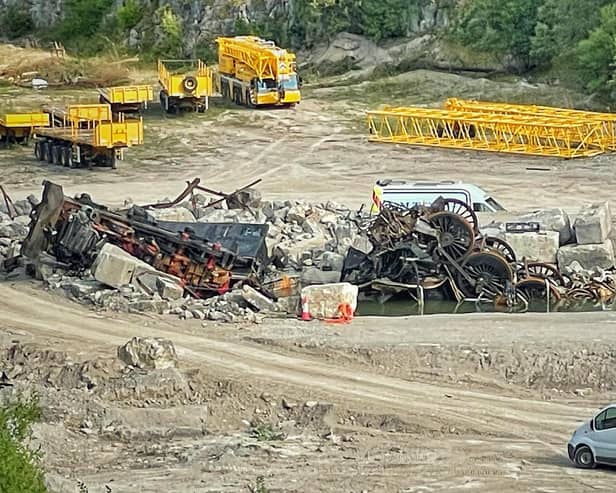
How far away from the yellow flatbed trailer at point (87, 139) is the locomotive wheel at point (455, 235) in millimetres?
16964

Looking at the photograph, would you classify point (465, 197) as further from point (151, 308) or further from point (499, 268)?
point (151, 308)

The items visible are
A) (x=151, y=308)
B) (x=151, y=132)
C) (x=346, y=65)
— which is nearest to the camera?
(x=151, y=308)

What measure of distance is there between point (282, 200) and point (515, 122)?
11.4 metres

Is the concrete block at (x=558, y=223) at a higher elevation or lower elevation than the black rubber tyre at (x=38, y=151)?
higher

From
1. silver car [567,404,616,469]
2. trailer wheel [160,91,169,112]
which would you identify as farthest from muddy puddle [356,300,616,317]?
trailer wheel [160,91,169,112]

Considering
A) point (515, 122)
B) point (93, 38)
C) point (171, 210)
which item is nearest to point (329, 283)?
point (171, 210)

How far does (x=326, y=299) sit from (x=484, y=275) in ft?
13.1

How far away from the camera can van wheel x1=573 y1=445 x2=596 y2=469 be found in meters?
18.0

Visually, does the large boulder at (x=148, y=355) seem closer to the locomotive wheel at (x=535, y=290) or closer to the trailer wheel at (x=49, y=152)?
the locomotive wheel at (x=535, y=290)

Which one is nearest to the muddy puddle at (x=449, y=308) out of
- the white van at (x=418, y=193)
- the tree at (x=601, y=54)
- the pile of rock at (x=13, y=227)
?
the white van at (x=418, y=193)

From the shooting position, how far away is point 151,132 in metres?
51.2

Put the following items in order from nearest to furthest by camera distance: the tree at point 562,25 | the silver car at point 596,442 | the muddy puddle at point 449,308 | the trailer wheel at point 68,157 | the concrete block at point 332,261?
1. the silver car at point 596,442
2. the muddy puddle at point 449,308
3. the concrete block at point 332,261
4. the trailer wheel at point 68,157
5. the tree at point 562,25

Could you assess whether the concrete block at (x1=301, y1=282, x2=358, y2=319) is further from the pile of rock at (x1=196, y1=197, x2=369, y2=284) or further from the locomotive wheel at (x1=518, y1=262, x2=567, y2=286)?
the locomotive wheel at (x1=518, y1=262, x2=567, y2=286)

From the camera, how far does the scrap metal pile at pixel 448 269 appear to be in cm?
2895
